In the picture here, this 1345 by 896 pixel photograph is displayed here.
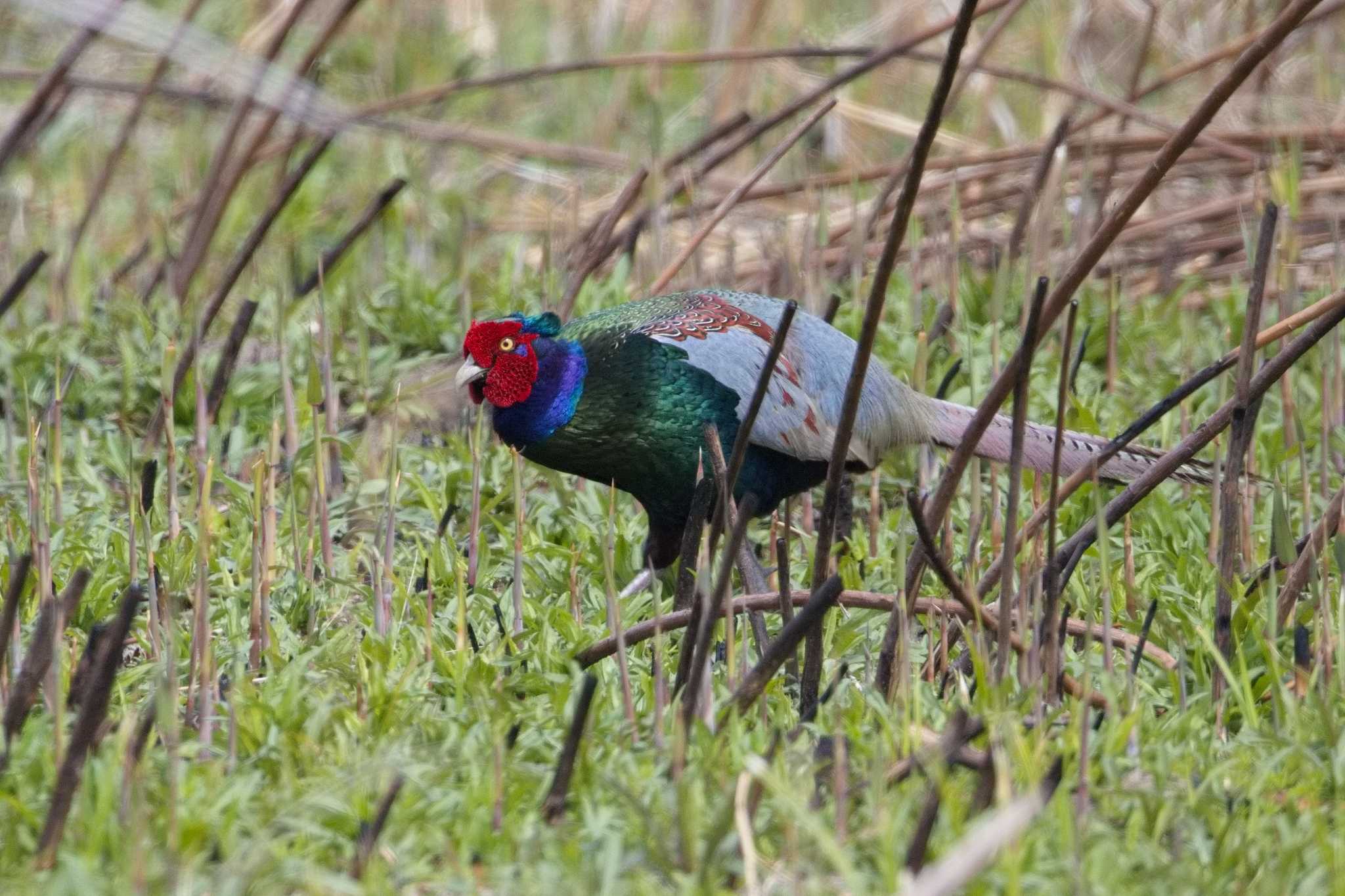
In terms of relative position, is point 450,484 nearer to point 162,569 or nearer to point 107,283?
point 162,569

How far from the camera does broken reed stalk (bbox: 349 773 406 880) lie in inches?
75.5

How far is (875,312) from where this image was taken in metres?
2.00

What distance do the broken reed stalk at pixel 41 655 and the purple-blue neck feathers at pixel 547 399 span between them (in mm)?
1200

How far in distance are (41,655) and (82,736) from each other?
207mm

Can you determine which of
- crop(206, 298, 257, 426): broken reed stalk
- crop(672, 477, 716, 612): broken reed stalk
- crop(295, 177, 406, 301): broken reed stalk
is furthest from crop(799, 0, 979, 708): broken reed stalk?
crop(295, 177, 406, 301): broken reed stalk

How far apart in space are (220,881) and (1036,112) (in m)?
6.03

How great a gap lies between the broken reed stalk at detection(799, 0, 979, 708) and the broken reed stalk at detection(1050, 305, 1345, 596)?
353 millimetres

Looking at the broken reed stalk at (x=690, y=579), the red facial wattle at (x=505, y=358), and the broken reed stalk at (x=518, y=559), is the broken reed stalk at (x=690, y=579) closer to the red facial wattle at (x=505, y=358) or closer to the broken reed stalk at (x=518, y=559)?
the broken reed stalk at (x=518, y=559)

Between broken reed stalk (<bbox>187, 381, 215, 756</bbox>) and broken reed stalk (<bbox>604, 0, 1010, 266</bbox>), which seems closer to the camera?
broken reed stalk (<bbox>187, 381, 215, 756</bbox>)

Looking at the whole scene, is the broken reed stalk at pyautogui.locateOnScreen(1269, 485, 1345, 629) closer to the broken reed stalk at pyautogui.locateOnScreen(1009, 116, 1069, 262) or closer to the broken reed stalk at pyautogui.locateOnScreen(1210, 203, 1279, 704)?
the broken reed stalk at pyautogui.locateOnScreen(1210, 203, 1279, 704)

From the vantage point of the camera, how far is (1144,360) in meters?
4.61

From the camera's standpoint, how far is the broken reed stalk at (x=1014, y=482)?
6.86ft

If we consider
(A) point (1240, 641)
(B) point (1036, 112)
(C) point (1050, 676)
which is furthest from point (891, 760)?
(B) point (1036, 112)

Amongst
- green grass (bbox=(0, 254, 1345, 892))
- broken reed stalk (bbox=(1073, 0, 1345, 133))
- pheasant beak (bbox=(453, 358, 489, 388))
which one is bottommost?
green grass (bbox=(0, 254, 1345, 892))
